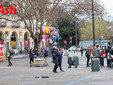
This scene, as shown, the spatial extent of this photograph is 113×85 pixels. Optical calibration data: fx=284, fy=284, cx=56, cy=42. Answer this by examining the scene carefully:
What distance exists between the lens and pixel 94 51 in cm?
2369

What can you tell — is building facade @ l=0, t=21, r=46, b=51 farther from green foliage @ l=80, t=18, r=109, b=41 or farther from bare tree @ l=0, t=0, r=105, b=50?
green foliage @ l=80, t=18, r=109, b=41

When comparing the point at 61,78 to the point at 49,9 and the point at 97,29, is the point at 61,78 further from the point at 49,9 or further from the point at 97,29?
the point at 97,29

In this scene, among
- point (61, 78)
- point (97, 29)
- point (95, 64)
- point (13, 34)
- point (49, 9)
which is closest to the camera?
point (61, 78)

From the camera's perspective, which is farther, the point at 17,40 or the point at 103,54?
the point at 17,40

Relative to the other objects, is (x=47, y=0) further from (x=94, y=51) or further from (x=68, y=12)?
(x=94, y=51)

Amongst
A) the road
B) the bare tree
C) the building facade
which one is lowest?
the road

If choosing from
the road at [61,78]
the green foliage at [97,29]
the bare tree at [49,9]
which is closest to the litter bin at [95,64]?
the road at [61,78]

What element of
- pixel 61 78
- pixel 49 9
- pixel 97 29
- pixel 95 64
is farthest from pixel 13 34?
pixel 61 78

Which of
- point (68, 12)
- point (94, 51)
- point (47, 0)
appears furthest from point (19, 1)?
point (94, 51)

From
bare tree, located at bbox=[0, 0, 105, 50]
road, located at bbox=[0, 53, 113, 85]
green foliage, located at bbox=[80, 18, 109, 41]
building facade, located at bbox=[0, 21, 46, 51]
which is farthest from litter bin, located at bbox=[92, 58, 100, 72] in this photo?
green foliage, located at bbox=[80, 18, 109, 41]

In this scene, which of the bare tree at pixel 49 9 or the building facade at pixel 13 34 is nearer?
the bare tree at pixel 49 9

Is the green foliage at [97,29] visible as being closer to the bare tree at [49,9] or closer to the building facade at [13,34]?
the building facade at [13,34]

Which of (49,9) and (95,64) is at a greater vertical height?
(49,9)

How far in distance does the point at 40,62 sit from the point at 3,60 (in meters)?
11.9
